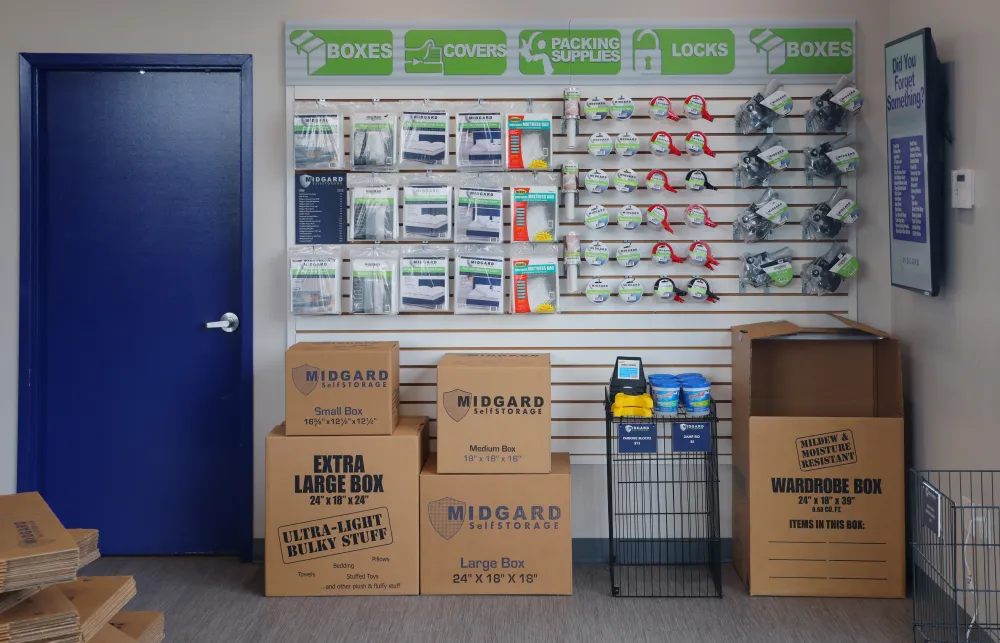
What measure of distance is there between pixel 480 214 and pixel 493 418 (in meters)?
0.95

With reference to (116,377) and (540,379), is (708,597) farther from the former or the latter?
(116,377)

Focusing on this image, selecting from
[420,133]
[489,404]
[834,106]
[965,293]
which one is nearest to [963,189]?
[965,293]

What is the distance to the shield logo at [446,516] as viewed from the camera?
3.81 m

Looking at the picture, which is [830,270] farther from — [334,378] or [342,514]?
[342,514]

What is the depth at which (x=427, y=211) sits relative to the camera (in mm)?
4090

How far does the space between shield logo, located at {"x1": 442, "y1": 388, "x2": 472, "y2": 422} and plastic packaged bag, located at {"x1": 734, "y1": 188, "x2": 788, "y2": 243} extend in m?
1.47

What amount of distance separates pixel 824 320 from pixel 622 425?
1125 mm

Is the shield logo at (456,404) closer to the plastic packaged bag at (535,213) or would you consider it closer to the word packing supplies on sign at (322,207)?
the plastic packaged bag at (535,213)

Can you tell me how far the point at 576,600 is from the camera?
3777mm

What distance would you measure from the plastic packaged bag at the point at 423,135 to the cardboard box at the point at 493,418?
976 millimetres

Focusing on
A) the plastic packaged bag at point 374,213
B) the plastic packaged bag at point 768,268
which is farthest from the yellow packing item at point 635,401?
the plastic packaged bag at point 374,213

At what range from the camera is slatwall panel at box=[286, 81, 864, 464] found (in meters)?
4.11

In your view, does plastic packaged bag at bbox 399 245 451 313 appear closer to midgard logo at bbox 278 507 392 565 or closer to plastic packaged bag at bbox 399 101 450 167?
plastic packaged bag at bbox 399 101 450 167

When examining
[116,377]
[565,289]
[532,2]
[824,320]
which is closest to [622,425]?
[565,289]
